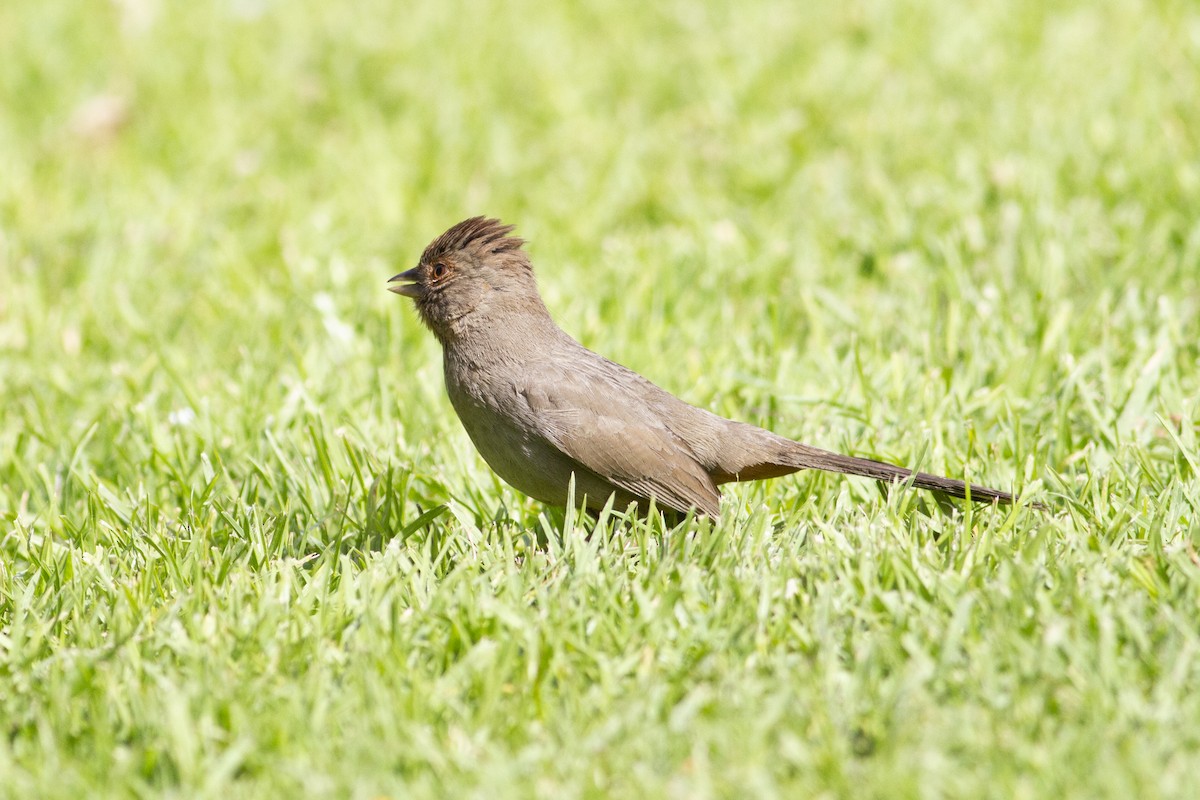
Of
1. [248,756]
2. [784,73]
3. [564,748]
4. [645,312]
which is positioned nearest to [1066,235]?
[645,312]

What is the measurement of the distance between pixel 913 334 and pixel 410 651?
299 cm

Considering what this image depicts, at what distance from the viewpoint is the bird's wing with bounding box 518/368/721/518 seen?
4.33 m

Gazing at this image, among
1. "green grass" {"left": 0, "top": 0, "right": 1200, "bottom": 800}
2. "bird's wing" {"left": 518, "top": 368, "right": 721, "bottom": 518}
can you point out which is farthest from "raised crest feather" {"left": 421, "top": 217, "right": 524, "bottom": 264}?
"green grass" {"left": 0, "top": 0, "right": 1200, "bottom": 800}

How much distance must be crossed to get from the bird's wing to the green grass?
0.14m

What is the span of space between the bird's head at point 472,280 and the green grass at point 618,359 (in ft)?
1.88

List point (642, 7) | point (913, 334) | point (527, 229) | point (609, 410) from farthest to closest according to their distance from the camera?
point (642, 7) < point (527, 229) < point (913, 334) < point (609, 410)

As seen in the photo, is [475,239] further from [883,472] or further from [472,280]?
[883,472]

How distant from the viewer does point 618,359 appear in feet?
18.6

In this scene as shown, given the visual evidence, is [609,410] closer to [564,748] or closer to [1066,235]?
[564,748]

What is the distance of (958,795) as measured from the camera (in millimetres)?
2711

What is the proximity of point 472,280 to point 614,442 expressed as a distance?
2.64 ft

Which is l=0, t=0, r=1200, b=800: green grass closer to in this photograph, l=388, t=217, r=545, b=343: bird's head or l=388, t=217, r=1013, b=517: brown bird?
l=388, t=217, r=1013, b=517: brown bird

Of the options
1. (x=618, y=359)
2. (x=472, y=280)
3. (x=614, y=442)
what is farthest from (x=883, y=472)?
(x=618, y=359)

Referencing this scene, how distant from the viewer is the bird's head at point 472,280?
4660mm
